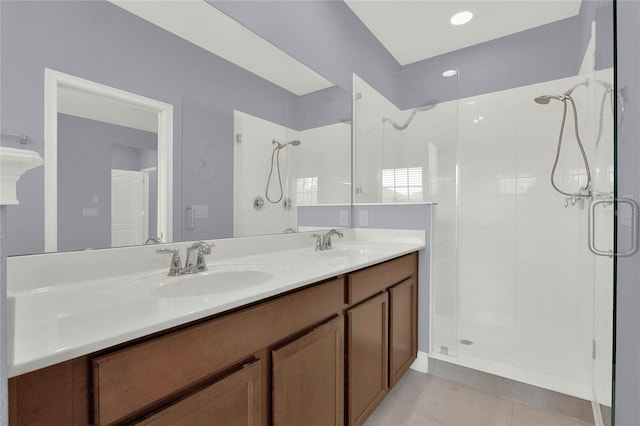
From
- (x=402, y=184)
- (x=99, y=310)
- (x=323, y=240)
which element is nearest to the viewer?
(x=99, y=310)

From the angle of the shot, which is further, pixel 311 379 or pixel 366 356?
pixel 366 356

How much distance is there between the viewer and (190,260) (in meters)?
1.16

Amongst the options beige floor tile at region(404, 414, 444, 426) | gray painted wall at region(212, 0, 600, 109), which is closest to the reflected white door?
gray painted wall at region(212, 0, 600, 109)

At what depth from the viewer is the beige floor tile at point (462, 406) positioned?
5.20ft

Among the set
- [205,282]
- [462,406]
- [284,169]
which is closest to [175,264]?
[205,282]

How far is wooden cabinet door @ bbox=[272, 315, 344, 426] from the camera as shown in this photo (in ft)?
3.08

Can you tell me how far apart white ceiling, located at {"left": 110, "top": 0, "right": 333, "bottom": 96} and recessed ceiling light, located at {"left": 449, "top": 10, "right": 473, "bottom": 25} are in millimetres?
1327

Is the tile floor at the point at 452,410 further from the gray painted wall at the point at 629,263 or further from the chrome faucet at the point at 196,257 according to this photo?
the chrome faucet at the point at 196,257

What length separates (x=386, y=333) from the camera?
161 centimetres

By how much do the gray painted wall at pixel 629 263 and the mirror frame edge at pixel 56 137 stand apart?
1.59m

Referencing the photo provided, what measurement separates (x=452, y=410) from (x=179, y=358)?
1.62m

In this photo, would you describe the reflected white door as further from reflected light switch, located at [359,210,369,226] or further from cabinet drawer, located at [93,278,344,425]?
reflected light switch, located at [359,210,369,226]

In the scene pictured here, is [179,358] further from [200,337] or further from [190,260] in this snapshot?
[190,260]

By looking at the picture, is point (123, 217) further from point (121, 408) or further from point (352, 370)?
point (352, 370)
